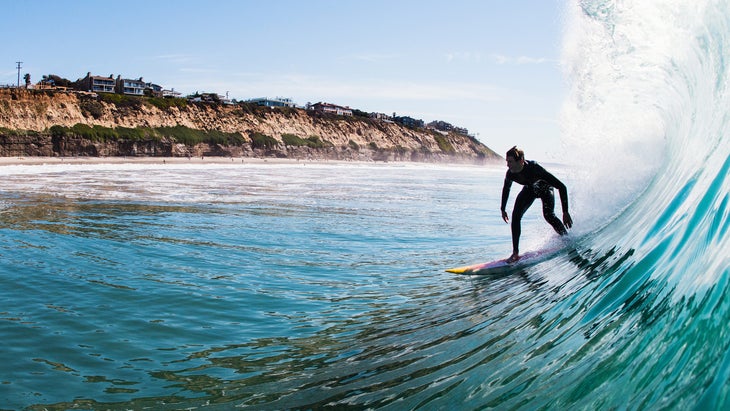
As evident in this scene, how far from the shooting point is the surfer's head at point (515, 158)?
824 centimetres

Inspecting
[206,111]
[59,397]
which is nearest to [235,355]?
[59,397]

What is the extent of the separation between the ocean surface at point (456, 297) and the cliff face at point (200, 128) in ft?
186

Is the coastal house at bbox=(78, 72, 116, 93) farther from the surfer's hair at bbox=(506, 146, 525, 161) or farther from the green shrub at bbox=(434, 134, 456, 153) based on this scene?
the surfer's hair at bbox=(506, 146, 525, 161)

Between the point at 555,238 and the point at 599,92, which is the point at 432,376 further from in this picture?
the point at 599,92

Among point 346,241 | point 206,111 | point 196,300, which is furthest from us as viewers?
point 206,111

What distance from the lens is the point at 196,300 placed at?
282 inches

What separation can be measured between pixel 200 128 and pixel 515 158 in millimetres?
83678

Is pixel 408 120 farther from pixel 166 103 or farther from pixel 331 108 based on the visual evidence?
pixel 166 103

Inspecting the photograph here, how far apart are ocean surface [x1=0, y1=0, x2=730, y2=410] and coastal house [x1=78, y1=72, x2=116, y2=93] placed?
99.8 metres

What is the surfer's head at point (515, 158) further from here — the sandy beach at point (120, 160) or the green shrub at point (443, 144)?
the green shrub at point (443, 144)

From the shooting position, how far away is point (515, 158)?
8258 millimetres

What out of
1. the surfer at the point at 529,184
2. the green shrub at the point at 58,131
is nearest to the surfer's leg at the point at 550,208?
the surfer at the point at 529,184

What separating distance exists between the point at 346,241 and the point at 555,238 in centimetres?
496

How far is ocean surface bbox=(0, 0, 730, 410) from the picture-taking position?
3.59 metres
